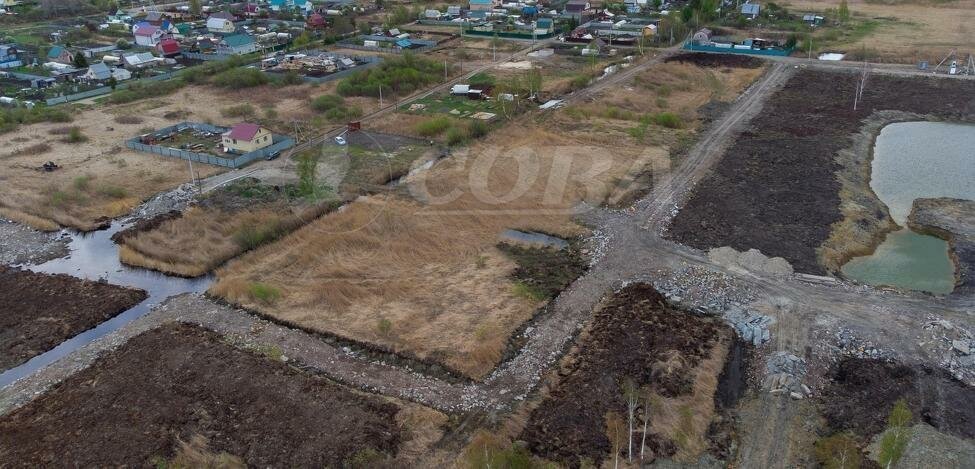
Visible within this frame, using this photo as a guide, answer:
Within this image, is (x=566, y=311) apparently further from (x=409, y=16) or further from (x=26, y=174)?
(x=409, y=16)

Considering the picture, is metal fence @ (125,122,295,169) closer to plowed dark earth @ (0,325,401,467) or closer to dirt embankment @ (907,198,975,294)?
plowed dark earth @ (0,325,401,467)

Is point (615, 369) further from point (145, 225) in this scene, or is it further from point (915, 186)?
point (915, 186)

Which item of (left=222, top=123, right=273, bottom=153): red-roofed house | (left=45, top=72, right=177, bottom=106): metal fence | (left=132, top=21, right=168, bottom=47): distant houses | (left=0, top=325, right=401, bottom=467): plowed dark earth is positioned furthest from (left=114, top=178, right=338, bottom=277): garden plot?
(left=132, top=21, right=168, bottom=47): distant houses

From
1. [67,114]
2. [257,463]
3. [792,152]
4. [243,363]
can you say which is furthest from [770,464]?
[67,114]

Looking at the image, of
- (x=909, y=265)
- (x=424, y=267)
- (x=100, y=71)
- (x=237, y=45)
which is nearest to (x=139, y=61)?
(x=100, y=71)

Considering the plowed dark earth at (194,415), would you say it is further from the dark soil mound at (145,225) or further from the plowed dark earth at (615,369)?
the dark soil mound at (145,225)

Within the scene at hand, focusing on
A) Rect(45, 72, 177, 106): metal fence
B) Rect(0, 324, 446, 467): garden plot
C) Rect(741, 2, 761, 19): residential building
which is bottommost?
Rect(0, 324, 446, 467): garden plot
